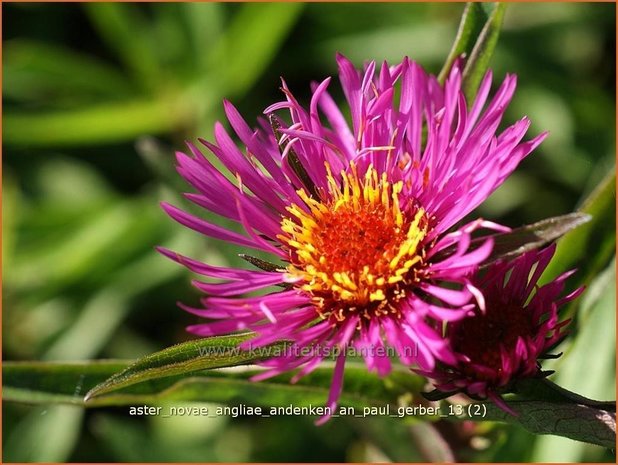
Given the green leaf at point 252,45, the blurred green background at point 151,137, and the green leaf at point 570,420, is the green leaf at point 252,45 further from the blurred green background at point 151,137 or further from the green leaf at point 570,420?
the green leaf at point 570,420

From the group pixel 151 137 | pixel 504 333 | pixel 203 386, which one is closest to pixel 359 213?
pixel 504 333

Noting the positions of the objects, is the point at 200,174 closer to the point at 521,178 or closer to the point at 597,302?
the point at 597,302

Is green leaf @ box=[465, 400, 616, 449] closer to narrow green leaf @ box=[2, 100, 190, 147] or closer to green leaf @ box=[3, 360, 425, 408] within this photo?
green leaf @ box=[3, 360, 425, 408]

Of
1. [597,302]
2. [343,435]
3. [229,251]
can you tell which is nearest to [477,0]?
[597,302]

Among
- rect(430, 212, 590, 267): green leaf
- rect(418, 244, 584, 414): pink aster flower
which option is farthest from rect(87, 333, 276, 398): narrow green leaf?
rect(430, 212, 590, 267): green leaf

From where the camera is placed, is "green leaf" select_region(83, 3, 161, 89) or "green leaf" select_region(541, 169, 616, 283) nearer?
"green leaf" select_region(541, 169, 616, 283)

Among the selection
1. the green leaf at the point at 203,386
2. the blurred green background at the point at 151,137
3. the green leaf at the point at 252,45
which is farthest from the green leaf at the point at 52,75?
the green leaf at the point at 203,386
